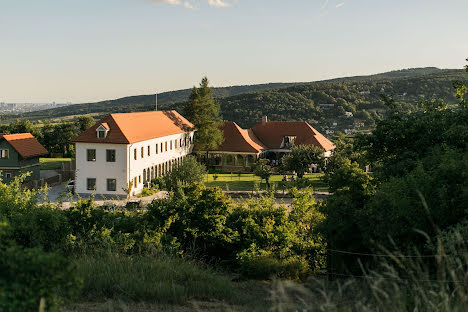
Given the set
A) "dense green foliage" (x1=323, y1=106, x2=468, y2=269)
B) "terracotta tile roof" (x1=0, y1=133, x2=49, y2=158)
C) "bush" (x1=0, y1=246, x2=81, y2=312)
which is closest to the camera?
"bush" (x1=0, y1=246, x2=81, y2=312)

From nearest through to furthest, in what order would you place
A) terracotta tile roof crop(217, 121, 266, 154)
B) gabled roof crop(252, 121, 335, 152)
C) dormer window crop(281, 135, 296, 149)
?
terracotta tile roof crop(217, 121, 266, 154), gabled roof crop(252, 121, 335, 152), dormer window crop(281, 135, 296, 149)

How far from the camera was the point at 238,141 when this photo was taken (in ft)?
178

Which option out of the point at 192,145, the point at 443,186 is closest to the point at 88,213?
the point at 443,186

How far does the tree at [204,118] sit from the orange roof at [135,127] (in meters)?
2.35

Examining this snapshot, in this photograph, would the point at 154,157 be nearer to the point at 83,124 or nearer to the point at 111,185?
the point at 111,185

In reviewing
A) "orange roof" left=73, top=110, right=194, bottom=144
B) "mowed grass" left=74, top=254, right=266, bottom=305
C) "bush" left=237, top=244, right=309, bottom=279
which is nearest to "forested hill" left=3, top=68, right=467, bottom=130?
"orange roof" left=73, top=110, right=194, bottom=144

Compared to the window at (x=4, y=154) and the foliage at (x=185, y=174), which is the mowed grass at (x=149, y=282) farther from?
the window at (x=4, y=154)

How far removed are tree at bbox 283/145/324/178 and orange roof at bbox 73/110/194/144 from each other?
11.3 metres

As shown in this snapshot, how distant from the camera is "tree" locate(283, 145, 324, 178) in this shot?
42531 mm

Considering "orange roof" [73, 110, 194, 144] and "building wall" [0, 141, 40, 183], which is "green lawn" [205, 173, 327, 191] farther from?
"building wall" [0, 141, 40, 183]

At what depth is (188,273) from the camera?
946 cm

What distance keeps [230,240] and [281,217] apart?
1.89 meters

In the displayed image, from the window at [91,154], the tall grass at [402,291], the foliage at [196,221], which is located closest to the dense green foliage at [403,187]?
the tall grass at [402,291]

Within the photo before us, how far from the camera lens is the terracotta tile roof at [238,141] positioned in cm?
5325
